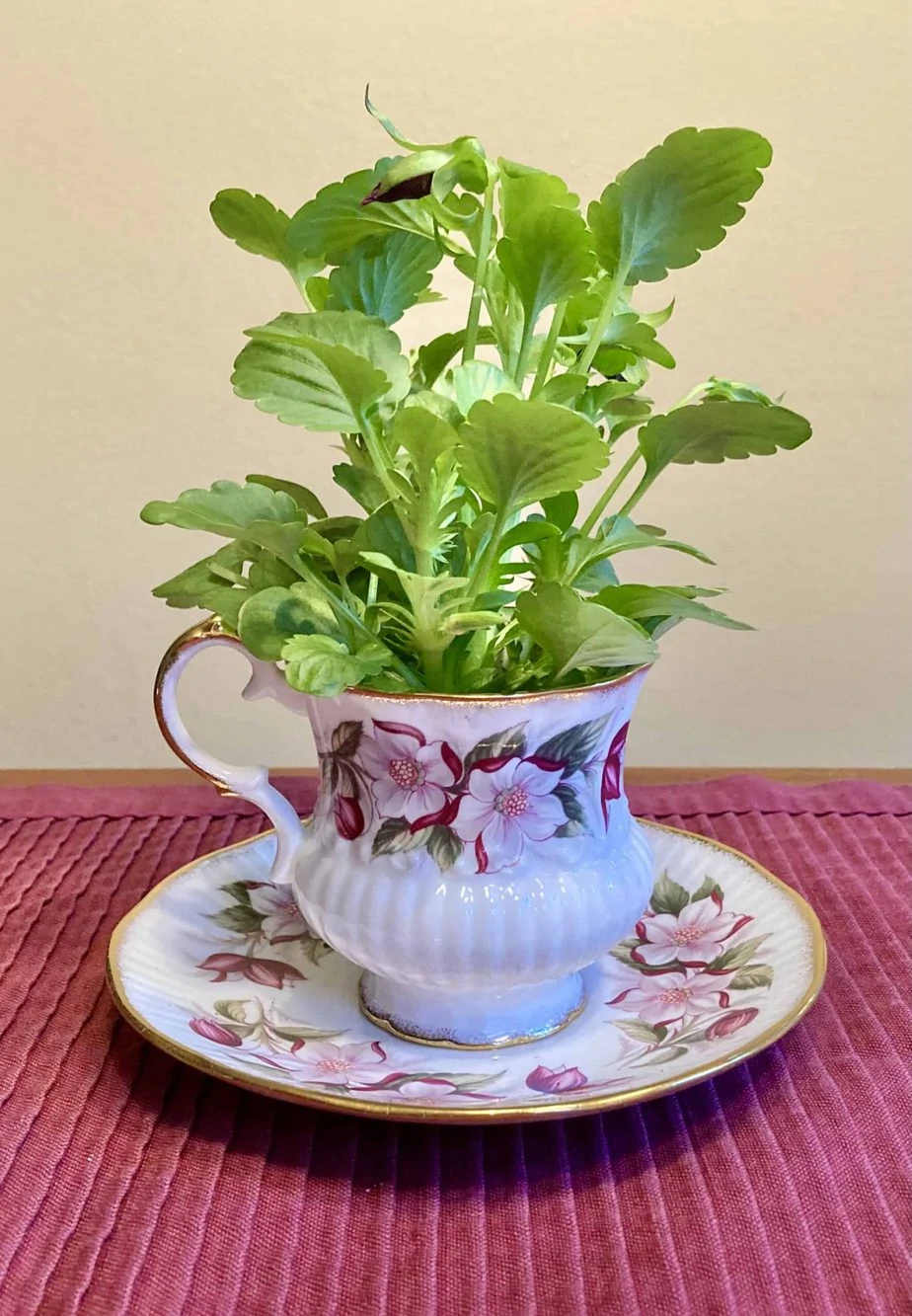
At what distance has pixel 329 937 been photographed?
1.23 ft

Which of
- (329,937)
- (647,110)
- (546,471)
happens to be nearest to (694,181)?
(546,471)

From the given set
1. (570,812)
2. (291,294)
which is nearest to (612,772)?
(570,812)

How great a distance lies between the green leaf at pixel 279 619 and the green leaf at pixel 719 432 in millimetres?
110

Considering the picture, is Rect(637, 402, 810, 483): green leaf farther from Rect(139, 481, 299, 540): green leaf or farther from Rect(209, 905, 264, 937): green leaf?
Rect(209, 905, 264, 937): green leaf

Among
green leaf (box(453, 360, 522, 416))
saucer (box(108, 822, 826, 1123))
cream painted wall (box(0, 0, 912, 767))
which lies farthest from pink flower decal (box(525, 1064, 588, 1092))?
cream painted wall (box(0, 0, 912, 767))

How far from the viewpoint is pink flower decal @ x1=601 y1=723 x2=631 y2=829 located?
0.37m

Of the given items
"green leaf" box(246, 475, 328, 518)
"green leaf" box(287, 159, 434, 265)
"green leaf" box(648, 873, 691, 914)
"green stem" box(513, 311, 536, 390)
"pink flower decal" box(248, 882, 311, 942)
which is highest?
"green leaf" box(287, 159, 434, 265)

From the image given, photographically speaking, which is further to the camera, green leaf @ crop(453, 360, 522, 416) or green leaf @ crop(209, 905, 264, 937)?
green leaf @ crop(209, 905, 264, 937)

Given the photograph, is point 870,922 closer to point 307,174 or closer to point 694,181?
point 694,181

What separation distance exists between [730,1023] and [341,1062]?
0.13 meters

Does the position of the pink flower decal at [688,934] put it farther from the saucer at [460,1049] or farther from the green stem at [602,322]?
the green stem at [602,322]

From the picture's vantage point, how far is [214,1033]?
370 mm

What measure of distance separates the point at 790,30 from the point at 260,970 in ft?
2.03

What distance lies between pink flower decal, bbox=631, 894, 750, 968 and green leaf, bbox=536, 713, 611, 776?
4.5 inches
